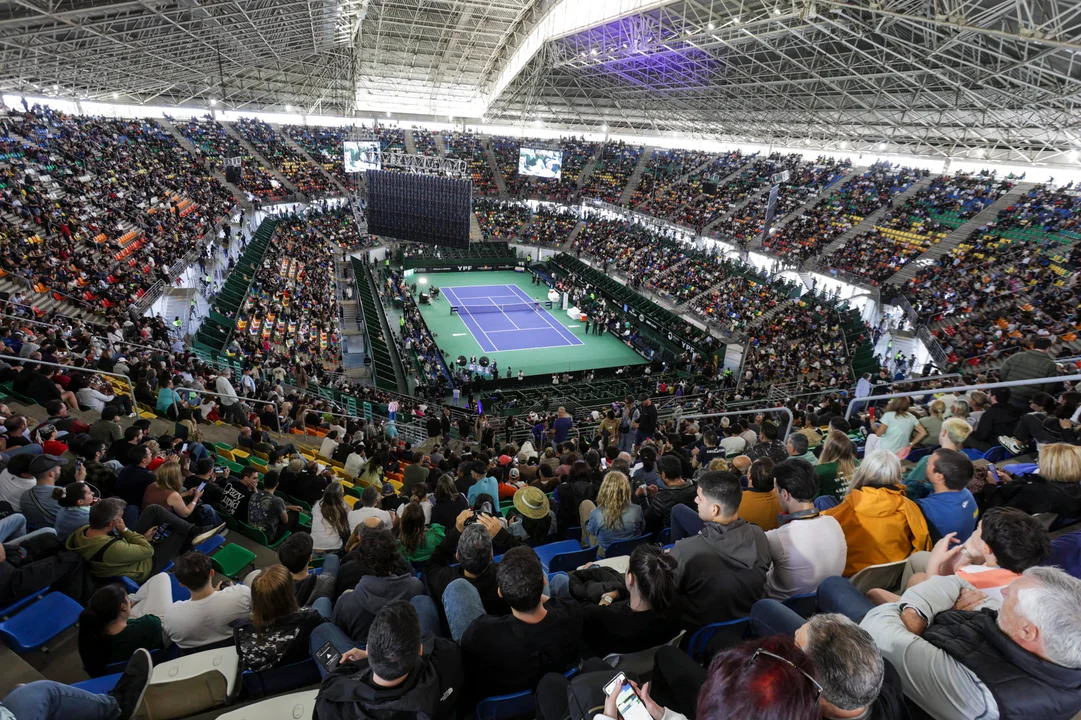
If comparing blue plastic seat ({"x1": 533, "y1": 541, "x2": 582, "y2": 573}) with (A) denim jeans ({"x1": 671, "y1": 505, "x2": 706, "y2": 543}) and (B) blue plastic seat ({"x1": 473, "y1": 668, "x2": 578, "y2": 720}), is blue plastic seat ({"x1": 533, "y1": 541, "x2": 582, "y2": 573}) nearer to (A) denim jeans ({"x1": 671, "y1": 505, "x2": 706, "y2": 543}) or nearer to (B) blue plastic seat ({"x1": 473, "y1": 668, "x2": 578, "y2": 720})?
(A) denim jeans ({"x1": 671, "y1": 505, "x2": 706, "y2": 543})

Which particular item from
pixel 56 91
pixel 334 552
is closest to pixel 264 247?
pixel 56 91

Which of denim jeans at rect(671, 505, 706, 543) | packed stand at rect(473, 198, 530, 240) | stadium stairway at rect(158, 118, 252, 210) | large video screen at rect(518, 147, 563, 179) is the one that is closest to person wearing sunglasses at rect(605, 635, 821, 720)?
denim jeans at rect(671, 505, 706, 543)

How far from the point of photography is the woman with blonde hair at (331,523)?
5.36 meters

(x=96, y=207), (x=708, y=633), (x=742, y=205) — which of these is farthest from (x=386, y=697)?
(x=742, y=205)

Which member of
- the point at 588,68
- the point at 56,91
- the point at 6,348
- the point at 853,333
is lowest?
the point at 853,333

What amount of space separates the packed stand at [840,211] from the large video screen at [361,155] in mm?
24169

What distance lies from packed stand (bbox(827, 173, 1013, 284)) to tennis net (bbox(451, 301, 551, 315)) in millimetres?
17003

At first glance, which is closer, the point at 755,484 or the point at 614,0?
the point at 755,484

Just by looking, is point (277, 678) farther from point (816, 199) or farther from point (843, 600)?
point (816, 199)

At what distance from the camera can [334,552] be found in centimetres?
541

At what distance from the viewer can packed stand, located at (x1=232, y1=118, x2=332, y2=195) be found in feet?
145

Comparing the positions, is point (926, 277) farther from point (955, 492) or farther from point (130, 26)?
point (130, 26)

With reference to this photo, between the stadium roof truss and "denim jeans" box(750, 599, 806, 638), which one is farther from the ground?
the stadium roof truss

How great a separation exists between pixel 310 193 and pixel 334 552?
43116 mm
